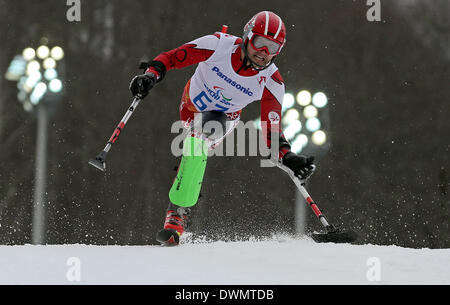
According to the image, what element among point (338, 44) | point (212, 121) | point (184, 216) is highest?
point (338, 44)

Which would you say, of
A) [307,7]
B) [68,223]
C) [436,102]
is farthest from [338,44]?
[68,223]

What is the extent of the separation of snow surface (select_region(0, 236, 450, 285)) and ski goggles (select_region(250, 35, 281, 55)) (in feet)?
5.05

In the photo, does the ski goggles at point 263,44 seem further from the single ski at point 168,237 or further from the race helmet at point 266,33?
the single ski at point 168,237

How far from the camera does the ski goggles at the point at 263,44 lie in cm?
452

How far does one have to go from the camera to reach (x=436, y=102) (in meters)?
16.9

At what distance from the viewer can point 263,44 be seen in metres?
4.53

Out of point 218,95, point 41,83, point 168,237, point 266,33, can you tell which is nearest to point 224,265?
point 168,237

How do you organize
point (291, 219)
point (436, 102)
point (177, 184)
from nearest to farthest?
1. point (177, 184)
2. point (291, 219)
3. point (436, 102)

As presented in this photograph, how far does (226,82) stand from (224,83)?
2 cm

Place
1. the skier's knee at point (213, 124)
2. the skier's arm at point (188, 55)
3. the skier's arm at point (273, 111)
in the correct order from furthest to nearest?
the skier's arm at point (273, 111)
the skier's knee at point (213, 124)
the skier's arm at point (188, 55)

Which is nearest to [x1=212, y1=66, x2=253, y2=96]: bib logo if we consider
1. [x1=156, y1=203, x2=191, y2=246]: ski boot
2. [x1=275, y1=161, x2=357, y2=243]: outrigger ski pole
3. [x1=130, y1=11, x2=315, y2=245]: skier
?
[x1=130, y1=11, x2=315, y2=245]: skier

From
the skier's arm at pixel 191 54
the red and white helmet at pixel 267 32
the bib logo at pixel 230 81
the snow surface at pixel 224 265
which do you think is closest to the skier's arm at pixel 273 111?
the bib logo at pixel 230 81

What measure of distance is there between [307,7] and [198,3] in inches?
126
